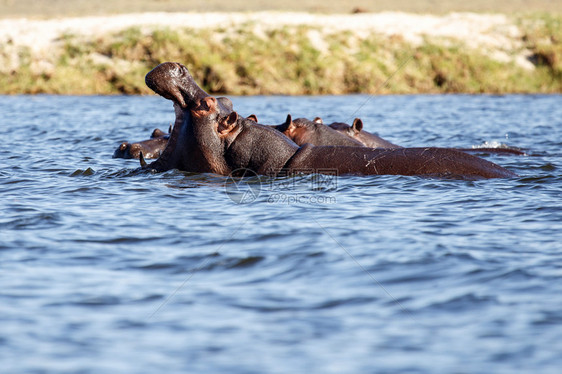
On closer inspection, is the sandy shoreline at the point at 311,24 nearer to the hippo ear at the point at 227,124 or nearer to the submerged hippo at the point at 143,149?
the submerged hippo at the point at 143,149

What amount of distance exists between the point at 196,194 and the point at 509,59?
88.3ft

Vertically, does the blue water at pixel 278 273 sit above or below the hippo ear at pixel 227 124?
below

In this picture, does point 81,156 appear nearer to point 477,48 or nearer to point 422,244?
point 422,244

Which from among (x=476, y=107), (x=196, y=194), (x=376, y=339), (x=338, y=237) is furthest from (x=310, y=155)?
(x=476, y=107)

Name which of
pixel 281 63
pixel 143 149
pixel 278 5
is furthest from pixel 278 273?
pixel 278 5

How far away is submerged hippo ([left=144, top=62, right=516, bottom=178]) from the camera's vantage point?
9.37 meters

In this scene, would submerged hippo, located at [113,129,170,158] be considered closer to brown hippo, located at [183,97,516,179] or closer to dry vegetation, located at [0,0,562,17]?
brown hippo, located at [183,97,516,179]

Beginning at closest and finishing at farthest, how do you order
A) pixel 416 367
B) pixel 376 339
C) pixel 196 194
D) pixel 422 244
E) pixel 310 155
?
pixel 416 367, pixel 376 339, pixel 422 244, pixel 196 194, pixel 310 155

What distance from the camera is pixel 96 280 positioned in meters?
5.57

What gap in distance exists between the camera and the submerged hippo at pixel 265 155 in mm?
9367

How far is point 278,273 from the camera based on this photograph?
228 inches

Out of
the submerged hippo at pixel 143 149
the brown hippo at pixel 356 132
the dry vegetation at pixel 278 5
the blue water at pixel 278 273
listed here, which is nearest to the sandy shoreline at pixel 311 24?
the dry vegetation at pixel 278 5

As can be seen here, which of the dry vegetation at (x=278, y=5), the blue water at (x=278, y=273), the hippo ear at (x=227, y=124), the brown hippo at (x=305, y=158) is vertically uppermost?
the dry vegetation at (x=278, y=5)

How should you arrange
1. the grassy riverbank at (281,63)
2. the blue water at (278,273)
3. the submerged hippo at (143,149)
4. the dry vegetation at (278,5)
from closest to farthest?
the blue water at (278,273) → the submerged hippo at (143,149) → the grassy riverbank at (281,63) → the dry vegetation at (278,5)
